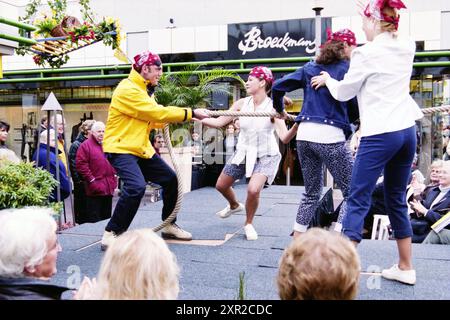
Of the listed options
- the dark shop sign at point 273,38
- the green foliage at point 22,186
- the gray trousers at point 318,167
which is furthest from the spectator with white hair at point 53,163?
the dark shop sign at point 273,38

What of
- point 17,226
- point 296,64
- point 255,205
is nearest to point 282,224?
point 255,205

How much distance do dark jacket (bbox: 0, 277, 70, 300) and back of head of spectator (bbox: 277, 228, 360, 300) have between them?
0.90 meters

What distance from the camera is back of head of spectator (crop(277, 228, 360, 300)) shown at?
1.51m

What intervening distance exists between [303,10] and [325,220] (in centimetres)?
807

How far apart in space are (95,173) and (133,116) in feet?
7.86

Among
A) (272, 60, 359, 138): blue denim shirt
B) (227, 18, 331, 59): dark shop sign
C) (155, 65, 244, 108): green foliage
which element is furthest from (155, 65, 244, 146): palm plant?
(272, 60, 359, 138): blue denim shirt

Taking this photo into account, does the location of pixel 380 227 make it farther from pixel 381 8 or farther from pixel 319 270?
pixel 319 270

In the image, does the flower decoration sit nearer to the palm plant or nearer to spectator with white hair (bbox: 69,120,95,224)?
spectator with white hair (bbox: 69,120,95,224)

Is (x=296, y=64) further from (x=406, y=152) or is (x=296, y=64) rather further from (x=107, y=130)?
(x=406, y=152)

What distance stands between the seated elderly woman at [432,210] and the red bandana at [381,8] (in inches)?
99.0

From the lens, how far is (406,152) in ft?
9.71

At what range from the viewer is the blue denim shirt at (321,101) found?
3.60m

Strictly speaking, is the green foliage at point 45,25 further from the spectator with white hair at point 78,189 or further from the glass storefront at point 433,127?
the glass storefront at point 433,127

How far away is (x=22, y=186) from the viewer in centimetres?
332
